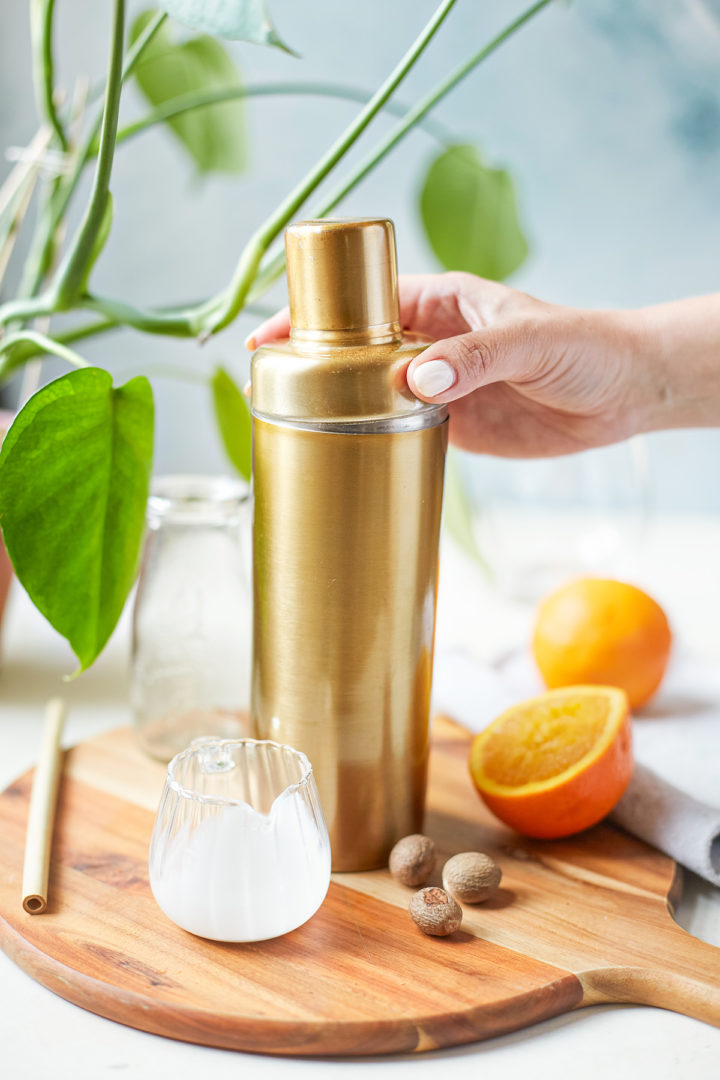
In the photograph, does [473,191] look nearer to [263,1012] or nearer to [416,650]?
[416,650]

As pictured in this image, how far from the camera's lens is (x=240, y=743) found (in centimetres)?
60

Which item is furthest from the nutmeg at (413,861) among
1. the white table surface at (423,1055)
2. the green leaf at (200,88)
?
the green leaf at (200,88)

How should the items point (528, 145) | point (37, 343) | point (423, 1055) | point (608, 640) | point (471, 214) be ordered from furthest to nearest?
point (528, 145) < point (471, 214) < point (608, 640) < point (37, 343) < point (423, 1055)

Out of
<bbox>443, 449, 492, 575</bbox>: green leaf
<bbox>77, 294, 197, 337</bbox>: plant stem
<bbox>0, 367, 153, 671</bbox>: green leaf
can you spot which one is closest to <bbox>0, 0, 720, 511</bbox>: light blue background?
<bbox>443, 449, 492, 575</bbox>: green leaf

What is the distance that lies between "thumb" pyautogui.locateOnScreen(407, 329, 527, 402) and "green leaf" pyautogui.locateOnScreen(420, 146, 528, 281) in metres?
0.33

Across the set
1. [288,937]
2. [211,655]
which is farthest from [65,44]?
[288,937]

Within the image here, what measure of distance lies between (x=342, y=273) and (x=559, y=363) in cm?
19

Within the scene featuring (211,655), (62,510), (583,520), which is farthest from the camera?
(583,520)

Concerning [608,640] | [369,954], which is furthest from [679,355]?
[369,954]

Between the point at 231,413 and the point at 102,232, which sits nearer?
the point at 102,232

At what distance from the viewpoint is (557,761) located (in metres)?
0.65

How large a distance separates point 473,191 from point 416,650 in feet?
1.60

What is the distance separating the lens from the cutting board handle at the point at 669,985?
50 centimetres

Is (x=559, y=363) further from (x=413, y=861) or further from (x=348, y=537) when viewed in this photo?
(x=413, y=861)
